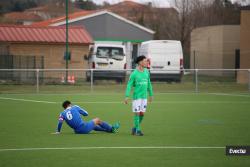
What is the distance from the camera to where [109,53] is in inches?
1571

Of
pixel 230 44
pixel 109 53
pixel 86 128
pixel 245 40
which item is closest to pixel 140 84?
pixel 86 128

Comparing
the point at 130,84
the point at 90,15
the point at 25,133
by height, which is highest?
the point at 90,15

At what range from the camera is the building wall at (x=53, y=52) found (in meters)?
44.2

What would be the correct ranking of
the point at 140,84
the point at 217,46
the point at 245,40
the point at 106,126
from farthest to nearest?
the point at 217,46 → the point at 245,40 → the point at 106,126 → the point at 140,84

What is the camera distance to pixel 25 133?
1636cm

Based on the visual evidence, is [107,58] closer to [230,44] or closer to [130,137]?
[230,44]

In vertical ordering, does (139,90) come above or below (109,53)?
below

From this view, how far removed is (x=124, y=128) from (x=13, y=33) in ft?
93.0

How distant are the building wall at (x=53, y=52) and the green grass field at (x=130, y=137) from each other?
17.5 metres

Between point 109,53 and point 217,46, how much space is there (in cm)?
1522

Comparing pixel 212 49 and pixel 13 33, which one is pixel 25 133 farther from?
pixel 212 49

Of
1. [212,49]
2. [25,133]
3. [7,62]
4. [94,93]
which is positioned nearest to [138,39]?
[212,49]

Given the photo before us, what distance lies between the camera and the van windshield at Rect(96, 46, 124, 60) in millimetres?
39697

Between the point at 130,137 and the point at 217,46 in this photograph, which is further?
the point at 217,46
